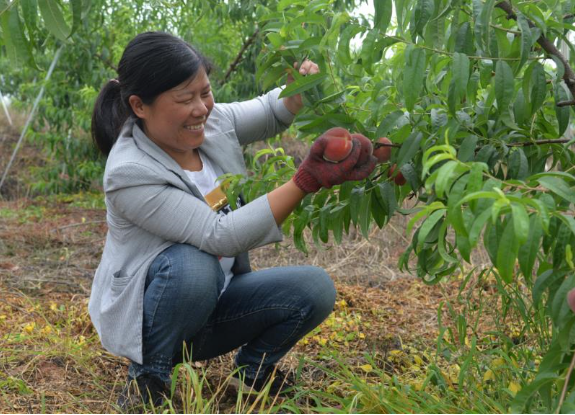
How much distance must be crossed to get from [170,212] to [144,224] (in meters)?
0.10

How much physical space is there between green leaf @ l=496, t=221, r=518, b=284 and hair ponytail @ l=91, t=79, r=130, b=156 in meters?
1.43

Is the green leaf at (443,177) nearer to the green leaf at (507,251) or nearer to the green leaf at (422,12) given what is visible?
the green leaf at (507,251)

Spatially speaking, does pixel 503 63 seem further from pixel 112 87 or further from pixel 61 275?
pixel 61 275

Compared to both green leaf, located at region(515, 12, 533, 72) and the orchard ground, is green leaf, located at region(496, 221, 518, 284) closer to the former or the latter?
green leaf, located at region(515, 12, 533, 72)

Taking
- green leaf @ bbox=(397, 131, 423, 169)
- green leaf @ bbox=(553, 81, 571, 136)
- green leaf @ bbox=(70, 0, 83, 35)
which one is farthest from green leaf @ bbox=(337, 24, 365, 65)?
green leaf @ bbox=(70, 0, 83, 35)

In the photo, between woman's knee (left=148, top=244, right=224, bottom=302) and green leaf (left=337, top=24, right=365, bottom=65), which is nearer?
green leaf (left=337, top=24, right=365, bottom=65)

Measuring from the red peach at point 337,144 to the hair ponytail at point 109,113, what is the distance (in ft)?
2.63

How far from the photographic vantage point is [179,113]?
2082 millimetres

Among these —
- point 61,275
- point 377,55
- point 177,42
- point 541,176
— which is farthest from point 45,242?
point 541,176

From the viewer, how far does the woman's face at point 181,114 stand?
81.9 inches

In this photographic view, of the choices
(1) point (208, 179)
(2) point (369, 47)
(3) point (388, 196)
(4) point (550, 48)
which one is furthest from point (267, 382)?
(4) point (550, 48)

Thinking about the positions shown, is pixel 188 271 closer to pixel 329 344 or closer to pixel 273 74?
pixel 273 74

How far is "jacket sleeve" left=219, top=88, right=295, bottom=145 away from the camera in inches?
94.3

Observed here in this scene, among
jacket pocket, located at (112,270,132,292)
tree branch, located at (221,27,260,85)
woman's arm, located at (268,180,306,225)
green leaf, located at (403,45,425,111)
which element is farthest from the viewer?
tree branch, located at (221,27,260,85)
